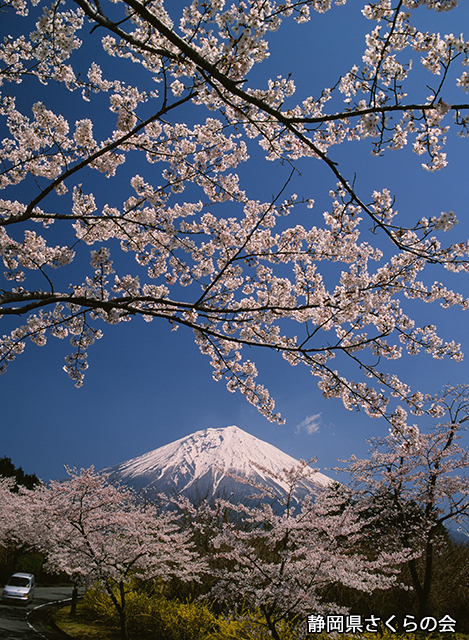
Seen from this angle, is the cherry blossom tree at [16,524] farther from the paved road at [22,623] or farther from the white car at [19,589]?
the paved road at [22,623]

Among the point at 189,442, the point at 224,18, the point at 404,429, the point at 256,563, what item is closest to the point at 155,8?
the point at 224,18

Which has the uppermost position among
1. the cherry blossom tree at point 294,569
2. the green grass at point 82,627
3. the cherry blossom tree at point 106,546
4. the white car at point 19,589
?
the cherry blossom tree at point 294,569

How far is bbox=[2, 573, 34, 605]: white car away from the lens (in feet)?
36.1

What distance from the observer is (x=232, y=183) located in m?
5.42

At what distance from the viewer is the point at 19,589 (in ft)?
36.7

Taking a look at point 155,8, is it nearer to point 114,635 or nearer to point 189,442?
point 114,635

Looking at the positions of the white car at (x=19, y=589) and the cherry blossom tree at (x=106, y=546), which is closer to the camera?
the cherry blossom tree at (x=106, y=546)

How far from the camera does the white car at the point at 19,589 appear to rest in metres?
11.0

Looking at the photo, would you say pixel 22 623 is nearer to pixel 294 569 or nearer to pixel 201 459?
pixel 294 569

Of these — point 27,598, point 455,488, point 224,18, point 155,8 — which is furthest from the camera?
point 27,598

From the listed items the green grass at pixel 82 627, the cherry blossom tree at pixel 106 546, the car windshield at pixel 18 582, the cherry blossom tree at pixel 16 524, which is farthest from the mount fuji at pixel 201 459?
the cherry blossom tree at pixel 106 546

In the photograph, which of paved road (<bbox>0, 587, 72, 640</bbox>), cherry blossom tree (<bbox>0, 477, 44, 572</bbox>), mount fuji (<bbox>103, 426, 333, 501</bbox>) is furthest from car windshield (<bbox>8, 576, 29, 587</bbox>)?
mount fuji (<bbox>103, 426, 333, 501</bbox>)

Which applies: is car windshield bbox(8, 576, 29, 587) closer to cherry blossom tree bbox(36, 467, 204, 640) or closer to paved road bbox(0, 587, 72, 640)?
paved road bbox(0, 587, 72, 640)

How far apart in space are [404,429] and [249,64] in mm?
4193
